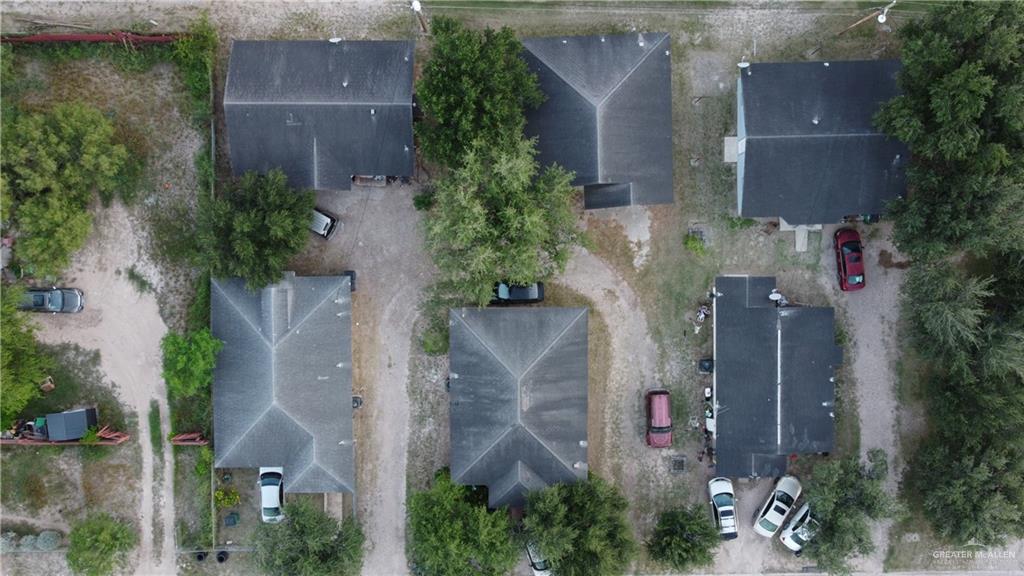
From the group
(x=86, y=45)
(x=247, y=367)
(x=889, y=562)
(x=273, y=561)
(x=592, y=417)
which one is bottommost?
(x=889, y=562)

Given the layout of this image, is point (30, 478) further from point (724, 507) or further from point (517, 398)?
point (724, 507)

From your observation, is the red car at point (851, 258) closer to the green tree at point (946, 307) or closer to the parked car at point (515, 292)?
the green tree at point (946, 307)

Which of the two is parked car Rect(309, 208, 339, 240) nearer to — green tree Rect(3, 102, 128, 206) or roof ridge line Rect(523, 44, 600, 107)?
green tree Rect(3, 102, 128, 206)

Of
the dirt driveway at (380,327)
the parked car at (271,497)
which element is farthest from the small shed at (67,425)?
the dirt driveway at (380,327)

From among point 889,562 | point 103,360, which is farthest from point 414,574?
point 889,562

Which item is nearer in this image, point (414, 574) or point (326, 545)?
point (326, 545)

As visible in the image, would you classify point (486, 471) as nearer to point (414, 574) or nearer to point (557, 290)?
point (414, 574)
